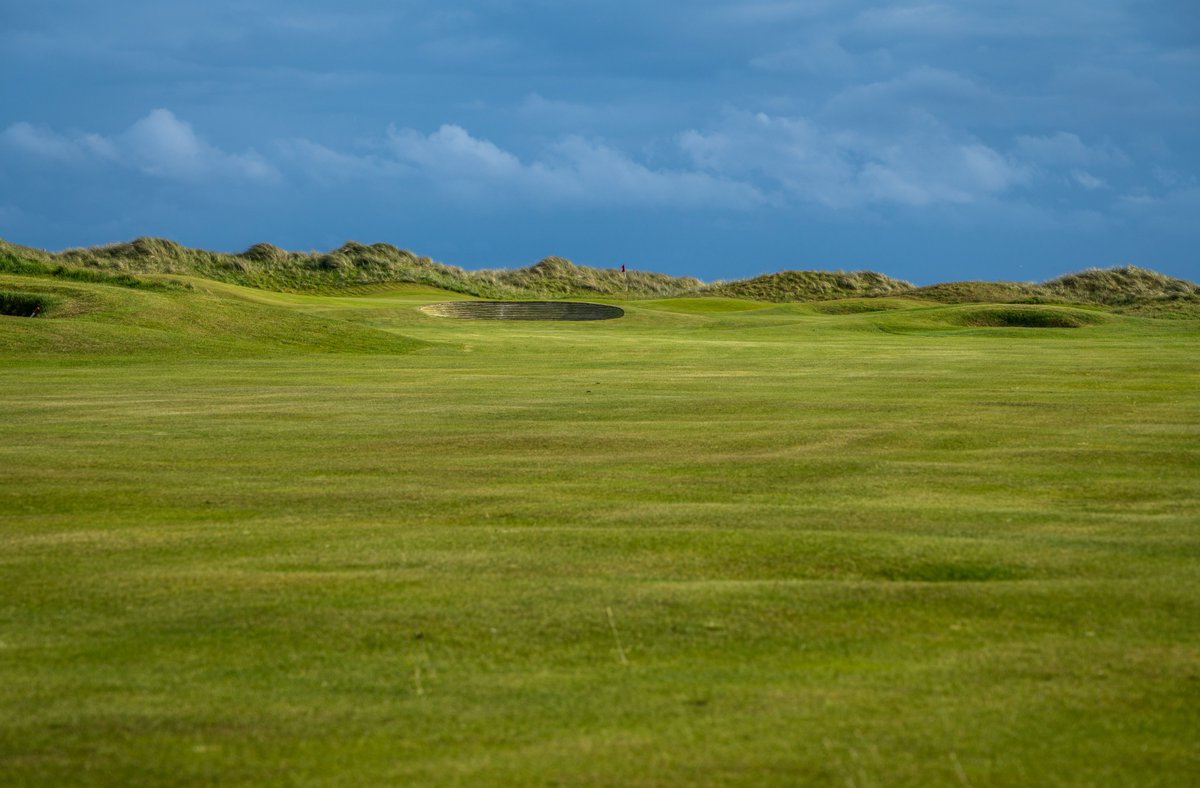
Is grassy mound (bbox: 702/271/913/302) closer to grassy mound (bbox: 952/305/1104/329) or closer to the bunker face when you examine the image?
the bunker face

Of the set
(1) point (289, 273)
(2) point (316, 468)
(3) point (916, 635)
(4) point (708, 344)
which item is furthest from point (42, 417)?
(1) point (289, 273)

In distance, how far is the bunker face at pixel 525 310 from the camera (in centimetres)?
5934

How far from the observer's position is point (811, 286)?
85.8 m

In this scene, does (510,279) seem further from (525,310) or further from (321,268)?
(525,310)

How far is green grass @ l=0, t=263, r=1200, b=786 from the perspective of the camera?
6.08m

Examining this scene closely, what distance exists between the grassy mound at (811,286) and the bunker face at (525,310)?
23.3 meters

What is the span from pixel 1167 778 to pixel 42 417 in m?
17.2

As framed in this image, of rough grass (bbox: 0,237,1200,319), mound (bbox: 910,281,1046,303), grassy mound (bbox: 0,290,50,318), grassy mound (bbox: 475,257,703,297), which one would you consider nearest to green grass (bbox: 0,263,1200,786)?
grassy mound (bbox: 0,290,50,318)

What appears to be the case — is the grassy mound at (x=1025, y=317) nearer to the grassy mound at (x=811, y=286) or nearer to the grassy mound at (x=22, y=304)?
the grassy mound at (x=811, y=286)

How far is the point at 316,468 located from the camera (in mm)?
14477

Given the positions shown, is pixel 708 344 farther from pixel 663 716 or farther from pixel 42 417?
pixel 663 716

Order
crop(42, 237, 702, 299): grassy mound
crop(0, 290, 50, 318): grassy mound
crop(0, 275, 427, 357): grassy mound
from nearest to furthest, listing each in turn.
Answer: crop(0, 275, 427, 357): grassy mound < crop(0, 290, 50, 318): grassy mound < crop(42, 237, 702, 299): grassy mound

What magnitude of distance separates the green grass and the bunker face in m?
38.4

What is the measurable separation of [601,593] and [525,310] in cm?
5365
